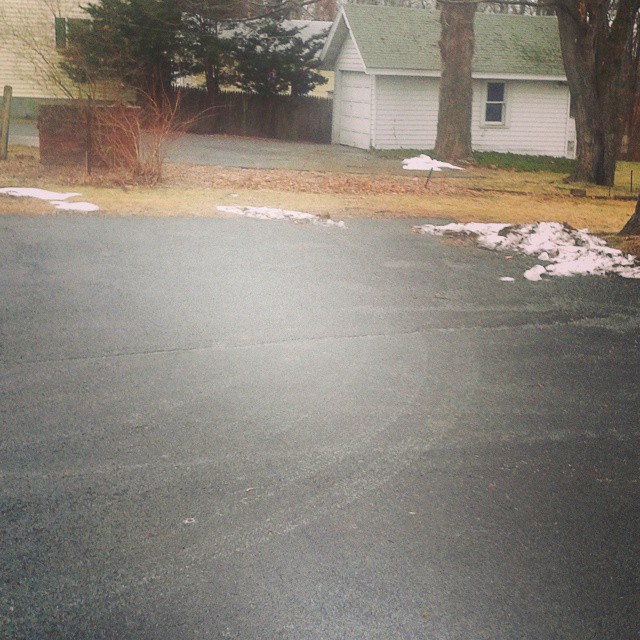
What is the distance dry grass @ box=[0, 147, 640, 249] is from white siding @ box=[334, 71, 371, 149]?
30.6 feet

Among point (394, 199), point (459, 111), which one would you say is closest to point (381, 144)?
point (459, 111)

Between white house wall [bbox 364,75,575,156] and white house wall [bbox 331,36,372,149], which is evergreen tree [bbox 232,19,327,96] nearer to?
white house wall [bbox 331,36,372,149]

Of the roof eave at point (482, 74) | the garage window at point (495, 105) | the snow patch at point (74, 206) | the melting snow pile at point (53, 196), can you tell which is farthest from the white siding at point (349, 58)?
the snow patch at point (74, 206)

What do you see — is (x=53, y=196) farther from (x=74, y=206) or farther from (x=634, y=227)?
(x=634, y=227)

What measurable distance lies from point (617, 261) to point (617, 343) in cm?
352

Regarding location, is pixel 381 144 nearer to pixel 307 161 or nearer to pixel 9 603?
pixel 307 161

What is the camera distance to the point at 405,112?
28.2m

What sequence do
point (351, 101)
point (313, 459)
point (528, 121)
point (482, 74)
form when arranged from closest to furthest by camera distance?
point (313, 459) → point (482, 74) → point (351, 101) → point (528, 121)

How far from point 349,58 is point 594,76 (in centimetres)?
1161

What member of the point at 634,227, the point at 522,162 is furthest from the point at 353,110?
the point at 634,227

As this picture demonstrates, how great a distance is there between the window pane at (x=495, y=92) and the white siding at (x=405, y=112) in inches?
88.3

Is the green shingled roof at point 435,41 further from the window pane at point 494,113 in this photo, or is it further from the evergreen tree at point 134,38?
the evergreen tree at point 134,38

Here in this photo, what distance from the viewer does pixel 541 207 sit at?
15.7 m

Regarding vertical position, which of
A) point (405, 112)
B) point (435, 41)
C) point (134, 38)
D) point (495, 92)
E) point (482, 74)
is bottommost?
point (405, 112)
